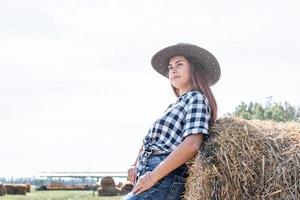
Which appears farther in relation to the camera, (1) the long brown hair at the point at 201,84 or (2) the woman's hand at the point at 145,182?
(1) the long brown hair at the point at 201,84

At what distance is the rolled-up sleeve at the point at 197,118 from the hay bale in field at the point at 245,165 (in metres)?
0.14

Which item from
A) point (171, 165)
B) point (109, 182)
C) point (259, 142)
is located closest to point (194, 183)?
point (171, 165)

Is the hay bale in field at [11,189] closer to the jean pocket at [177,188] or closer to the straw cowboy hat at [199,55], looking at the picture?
the straw cowboy hat at [199,55]

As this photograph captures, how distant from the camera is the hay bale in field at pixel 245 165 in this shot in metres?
4.18

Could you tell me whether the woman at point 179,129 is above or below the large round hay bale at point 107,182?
above

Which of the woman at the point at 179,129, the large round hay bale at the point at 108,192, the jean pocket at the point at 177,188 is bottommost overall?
the large round hay bale at the point at 108,192

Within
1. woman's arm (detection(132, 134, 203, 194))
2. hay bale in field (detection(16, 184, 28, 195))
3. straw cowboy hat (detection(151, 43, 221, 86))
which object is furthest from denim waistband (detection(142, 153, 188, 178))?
hay bale in field (detection(16, 184, 28, 195))

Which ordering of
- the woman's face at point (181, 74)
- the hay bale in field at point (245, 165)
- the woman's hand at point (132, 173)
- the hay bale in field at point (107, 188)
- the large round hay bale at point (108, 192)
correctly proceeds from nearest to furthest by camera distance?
the hay bale in field at point (245, 165)
the woman's face at point (181, 74)
the woman's hand at point (132, 173)
the large round hay bale at point (108, 192)
the hay bale in field at point (107, 188)

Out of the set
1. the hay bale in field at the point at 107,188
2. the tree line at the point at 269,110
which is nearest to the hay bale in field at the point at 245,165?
the hay bale in field at the point at 107,188

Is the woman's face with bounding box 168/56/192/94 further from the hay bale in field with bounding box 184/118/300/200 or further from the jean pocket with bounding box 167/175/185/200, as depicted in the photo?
the jean pocket with bounding box 167/175/185/200

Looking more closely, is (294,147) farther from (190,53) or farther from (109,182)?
(109,182)

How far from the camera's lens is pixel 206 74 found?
4.76 metres

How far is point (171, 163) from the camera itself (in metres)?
4.23

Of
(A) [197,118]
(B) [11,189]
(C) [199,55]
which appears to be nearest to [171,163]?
(A) [197,118]
